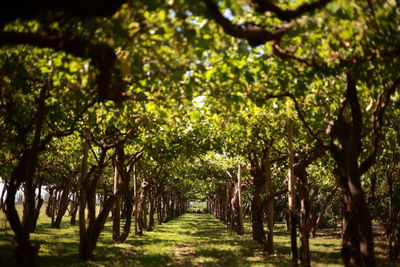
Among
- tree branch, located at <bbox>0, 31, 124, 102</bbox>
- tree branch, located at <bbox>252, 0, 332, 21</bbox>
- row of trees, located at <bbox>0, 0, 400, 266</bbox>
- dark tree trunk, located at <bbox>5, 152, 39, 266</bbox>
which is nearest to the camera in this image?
tree branch, located at <bbox>0, 31, 124, 102</bbox>

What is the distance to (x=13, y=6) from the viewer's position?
413 cm

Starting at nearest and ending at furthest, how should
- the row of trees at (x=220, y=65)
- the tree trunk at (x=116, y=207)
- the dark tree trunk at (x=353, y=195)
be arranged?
the row of trees at (x=220, y=65) < the dark tree trunk at (x=353, y=195) < the tree trunk at (x=116, y=207)

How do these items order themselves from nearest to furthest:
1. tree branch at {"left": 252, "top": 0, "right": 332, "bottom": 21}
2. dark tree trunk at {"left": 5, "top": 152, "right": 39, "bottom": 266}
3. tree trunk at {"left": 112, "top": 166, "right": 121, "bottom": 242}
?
tree branch at {"left": 252, "top": 0, "right": 332, "bottom": 21} → dark tree trunk at {"left": 5, "top": 152, "right": 39, "bottom": 266} → tree trunk at {"left": 112, "top": 166, "right": 121, "bottom": 242}

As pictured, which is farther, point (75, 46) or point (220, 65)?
point (220, 65)

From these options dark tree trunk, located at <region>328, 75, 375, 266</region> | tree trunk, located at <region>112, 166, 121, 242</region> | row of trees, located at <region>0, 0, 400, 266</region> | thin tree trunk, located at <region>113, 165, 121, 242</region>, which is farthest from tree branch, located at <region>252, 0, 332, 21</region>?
thin tree trunk, located at <region>113, 165, 121, 242</region>

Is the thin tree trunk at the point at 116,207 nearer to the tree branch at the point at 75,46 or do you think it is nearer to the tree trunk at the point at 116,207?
the tree trunk at the point at 116,207

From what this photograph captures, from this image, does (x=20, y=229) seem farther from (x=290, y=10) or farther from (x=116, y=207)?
(x=116, y=207)

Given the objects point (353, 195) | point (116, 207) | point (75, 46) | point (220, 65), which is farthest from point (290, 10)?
point (116, 207)

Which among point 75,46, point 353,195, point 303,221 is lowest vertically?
point 303,221

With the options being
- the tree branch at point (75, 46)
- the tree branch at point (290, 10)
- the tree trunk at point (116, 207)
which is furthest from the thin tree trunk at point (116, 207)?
the tree branch at point (290, 10)

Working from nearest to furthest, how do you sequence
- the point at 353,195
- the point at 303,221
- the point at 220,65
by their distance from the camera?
the point at 220,65 → the point at 353,195 → the point at 303,221

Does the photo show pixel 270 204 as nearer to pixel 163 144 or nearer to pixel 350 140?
pixel 163 144

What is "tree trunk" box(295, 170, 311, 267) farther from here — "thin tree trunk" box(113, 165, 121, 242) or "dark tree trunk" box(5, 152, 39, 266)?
"thin tree trunk" box(113, 165, 121, 242)

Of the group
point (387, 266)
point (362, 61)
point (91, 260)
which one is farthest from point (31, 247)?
point (387, 266)
